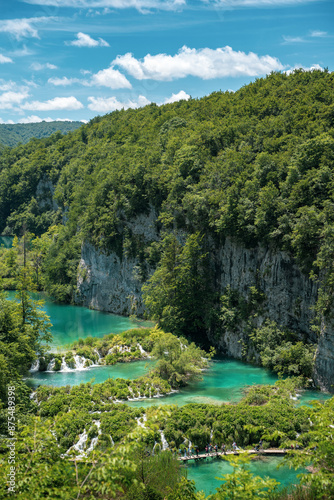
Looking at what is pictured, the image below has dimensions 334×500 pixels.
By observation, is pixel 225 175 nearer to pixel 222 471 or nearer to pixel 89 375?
pixel 89 375

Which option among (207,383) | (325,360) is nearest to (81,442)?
(207,383)

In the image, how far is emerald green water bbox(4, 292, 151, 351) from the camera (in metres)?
46.8

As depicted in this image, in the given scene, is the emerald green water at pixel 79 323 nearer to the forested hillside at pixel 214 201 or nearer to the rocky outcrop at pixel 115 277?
the rocky outcrop at pixel 115 277

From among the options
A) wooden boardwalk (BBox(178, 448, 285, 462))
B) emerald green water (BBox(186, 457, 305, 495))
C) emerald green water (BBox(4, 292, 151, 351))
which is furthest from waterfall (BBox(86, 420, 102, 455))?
emerald green water (BBox(4, 292, 151, 351))

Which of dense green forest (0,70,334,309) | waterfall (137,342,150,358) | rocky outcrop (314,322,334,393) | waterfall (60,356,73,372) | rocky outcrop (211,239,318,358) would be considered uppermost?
dense green forest (0,70,334,309)

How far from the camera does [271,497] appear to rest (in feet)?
42.9

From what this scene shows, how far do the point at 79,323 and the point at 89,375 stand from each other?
60.4 ft

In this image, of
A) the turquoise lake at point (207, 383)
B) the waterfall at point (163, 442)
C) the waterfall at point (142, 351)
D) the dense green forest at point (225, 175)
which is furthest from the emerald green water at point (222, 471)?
the waterfall at point (142, 351)

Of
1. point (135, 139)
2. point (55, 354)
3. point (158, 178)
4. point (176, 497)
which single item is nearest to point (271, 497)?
point (176, 497)

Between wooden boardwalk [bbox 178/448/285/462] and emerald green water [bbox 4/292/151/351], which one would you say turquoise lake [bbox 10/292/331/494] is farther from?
wooden boardwalk [bbox 178/448/285/462]

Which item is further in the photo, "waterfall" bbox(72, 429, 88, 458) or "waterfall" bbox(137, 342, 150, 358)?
"waterfall" bbox(137, 342, 150, 358)

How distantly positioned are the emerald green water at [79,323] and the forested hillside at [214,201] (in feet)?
10.2

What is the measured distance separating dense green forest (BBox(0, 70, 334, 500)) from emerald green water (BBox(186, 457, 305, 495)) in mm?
1408

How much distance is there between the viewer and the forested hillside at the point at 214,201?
34.8 metres
